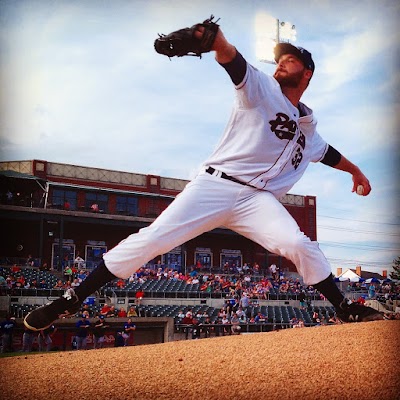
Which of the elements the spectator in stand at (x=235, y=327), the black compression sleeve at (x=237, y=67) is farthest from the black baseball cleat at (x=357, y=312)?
the spectator in stand at (x=235, y=327)

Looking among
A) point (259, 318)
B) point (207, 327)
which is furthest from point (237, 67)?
point (259, 318)

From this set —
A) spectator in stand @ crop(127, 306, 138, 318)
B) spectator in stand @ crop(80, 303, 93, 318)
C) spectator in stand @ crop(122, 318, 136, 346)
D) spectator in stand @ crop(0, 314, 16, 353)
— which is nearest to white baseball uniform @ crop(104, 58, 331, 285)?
spectator in stand @ crop(0, 314, 16, 353)

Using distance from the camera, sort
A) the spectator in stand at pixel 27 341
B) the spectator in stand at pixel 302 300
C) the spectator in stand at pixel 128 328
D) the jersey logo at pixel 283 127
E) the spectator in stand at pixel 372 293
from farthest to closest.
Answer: the spectator in stand at pixel 372 293
the spectator in stand at pixel 302 300
the spectator in stand at pixel 128 328
the spectator in stand at pixel 27 341
the jersey logo at pixel 283 127

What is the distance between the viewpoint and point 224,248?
22.7 metres

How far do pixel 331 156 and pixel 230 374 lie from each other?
1.95m

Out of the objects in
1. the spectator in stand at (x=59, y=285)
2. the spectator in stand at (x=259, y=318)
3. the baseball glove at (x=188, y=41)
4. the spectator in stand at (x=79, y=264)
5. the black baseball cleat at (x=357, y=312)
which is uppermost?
the baseball glove at (x=188, y=41)

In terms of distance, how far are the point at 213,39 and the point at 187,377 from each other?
2.29 metres

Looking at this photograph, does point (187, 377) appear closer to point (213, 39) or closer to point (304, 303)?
point (213, 39)

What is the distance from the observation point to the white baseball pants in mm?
3439

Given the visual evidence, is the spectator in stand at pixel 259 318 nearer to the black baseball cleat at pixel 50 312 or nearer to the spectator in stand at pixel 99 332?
the spectator in stand at pixel 99 332

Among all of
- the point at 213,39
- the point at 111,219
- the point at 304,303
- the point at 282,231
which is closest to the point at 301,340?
the point at 282,231

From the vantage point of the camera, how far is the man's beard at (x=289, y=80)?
4098 millimetres

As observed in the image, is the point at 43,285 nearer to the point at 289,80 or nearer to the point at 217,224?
the point at 217,224

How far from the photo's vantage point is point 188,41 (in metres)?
3.26
